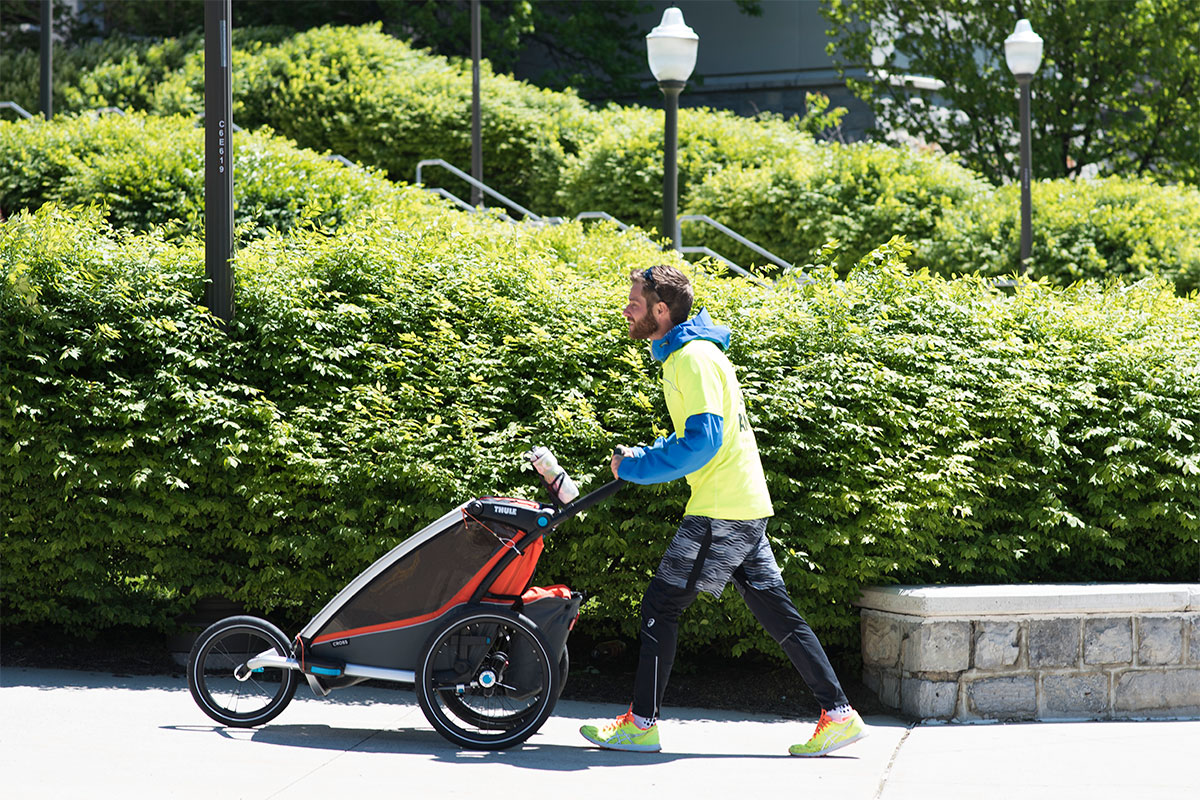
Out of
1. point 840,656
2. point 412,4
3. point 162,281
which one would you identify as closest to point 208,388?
point 162,281

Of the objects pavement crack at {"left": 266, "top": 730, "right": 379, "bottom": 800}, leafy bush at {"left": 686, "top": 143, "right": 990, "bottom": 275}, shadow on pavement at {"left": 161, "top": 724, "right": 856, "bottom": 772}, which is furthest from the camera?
leafy bush at {"left": 686, "top": 143, "right": 990, "bottom": 275}

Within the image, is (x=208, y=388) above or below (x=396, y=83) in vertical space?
below

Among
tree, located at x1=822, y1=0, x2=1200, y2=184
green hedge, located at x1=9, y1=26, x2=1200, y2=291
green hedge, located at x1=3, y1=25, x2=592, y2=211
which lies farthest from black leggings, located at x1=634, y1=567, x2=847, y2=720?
green hedge, located at x1=3, y1=25, x2=592, y2=211

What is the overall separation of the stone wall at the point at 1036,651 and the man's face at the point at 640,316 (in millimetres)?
1812

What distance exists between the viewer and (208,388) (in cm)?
598

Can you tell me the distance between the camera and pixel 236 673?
4.99 metres

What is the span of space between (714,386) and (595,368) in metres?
1.45

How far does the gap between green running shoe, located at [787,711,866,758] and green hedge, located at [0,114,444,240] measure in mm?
4746

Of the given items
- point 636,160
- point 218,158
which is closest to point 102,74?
point 636,160

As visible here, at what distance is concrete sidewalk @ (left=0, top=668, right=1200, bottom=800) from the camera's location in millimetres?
4371

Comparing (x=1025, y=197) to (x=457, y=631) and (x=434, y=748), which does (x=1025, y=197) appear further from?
(x=434, y=748)

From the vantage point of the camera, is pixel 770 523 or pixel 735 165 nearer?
pixel 770 523

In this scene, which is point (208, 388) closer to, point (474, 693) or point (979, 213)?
point (474, 693)

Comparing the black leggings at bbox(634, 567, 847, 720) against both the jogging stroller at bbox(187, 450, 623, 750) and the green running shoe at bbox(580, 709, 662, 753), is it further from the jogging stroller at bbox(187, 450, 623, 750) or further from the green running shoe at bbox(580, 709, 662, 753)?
the jogging stroller at bbox(187, 450, 623, 750)
